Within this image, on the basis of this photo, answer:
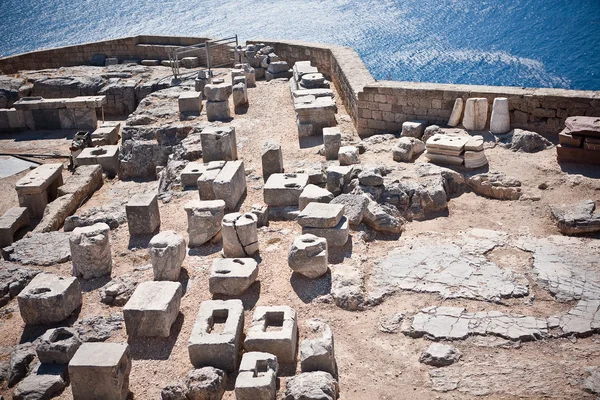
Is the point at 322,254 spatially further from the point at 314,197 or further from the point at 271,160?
the point at 271,160

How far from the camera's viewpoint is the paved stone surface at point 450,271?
7.78 metres

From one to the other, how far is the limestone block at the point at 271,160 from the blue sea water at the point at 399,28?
19006 mm

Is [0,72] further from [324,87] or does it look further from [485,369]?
[485,369]

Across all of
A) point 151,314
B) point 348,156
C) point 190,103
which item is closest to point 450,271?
point 348,156

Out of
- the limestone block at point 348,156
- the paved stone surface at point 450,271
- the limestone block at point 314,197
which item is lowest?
the paved stone surface at point 450,271

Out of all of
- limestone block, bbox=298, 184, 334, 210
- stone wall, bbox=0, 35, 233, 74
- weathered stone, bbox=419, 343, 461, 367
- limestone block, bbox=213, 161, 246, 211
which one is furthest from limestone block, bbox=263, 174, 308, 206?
stone wall, bbox=0, 35, 233, 74

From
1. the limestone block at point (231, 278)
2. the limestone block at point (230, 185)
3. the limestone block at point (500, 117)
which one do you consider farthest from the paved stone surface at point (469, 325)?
the limestone block at point (500, 117)

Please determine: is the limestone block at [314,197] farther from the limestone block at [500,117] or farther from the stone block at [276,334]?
the limestone block at [500,117]

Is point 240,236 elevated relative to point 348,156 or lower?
lower

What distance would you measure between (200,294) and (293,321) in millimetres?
1750

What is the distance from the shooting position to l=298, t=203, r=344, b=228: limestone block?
885 centimetres

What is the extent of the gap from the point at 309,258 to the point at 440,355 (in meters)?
2.27

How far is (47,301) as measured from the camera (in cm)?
787

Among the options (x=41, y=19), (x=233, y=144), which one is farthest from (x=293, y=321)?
(x=41, y=19)
